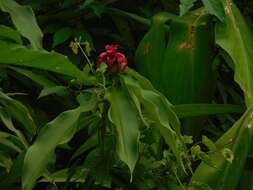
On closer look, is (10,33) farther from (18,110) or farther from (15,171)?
(15,171)

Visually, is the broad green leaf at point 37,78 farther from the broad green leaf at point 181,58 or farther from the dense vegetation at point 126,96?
the broad green leaf at point 181,58

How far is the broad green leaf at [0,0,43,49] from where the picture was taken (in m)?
1.23

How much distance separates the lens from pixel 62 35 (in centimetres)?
168

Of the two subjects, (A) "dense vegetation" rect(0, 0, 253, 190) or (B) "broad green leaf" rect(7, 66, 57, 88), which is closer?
(A) "dense vegetation" rect(0, 0, 253, 190)

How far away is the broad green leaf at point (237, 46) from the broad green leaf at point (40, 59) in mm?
515

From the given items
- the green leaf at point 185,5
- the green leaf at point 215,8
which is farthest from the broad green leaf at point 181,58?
the green leaf at point 185,5

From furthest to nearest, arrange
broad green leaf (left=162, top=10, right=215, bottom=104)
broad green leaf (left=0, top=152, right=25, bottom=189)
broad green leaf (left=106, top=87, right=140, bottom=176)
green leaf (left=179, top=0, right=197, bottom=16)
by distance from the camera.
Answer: broad green leaf (left=162, top=10, right=215, bottom=104) → green leaf (left=179, top=0, right=197, bottom=16) → broad green leaf (left=0, top=152, right=25, bottom=189) → broad green leaf (left=106, top=87, right=140, bottom=176)

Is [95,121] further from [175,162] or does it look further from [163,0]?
[163,0]

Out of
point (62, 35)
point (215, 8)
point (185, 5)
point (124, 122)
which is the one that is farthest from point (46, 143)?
point (62, 35)

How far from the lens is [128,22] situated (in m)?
1.88

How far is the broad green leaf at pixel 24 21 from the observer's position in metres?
1.23

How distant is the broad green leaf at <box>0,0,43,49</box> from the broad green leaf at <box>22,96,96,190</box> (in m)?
0.22

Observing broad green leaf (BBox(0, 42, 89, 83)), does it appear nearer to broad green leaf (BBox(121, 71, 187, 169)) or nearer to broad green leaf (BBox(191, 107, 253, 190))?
broad green leaf (BBox(121, 71, 187, 169))

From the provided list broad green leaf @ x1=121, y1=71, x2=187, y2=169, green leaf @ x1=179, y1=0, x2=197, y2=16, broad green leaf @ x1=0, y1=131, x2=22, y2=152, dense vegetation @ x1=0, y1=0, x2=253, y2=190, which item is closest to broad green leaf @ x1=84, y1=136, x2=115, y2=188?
dense vegetation @ x1=0, y1=0, x2=253, y2=190
